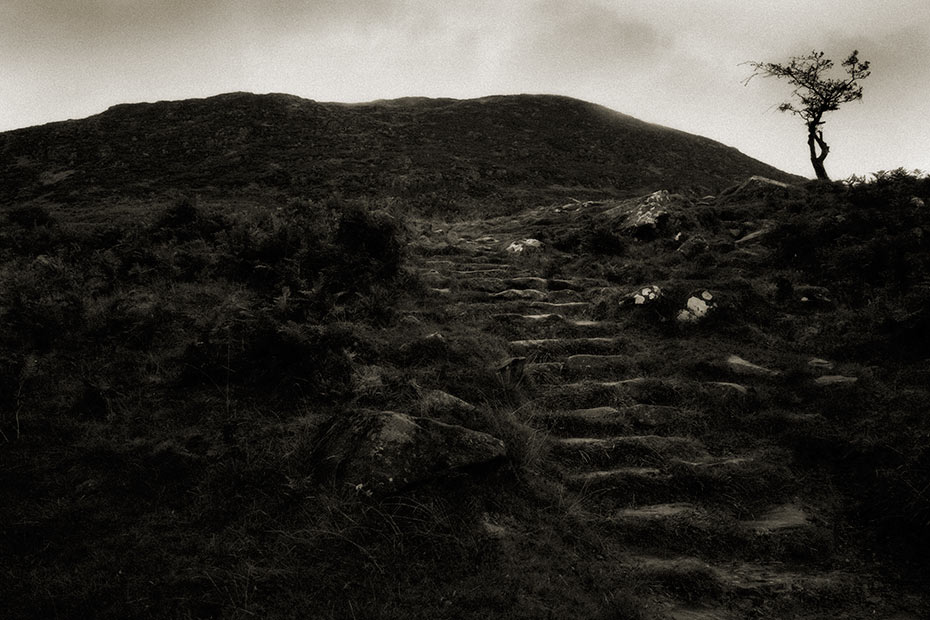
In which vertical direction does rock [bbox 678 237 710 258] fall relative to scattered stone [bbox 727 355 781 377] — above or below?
above

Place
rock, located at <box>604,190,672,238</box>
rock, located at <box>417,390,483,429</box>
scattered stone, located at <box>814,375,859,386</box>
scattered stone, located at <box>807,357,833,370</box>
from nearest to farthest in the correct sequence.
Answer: rock, located at <box>417,390,483,429</box> → scattered stone, located at <box>814,375,859,386</box> → scattered stone, located at <box>807,357,833,370</box> → rock, located at <box>604,190,672,238</box>

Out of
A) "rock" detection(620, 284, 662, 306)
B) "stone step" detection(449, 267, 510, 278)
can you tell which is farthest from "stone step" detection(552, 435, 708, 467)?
"stone step" detection(449, 267, 510, 278)

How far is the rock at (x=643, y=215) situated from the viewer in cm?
1385

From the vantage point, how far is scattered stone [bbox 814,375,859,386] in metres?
6.19

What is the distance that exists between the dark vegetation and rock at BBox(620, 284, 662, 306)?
9.7 inches

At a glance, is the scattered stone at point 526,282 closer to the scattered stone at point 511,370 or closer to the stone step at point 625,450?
the scattered stone at point 511,370

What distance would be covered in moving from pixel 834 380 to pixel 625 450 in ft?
10.0

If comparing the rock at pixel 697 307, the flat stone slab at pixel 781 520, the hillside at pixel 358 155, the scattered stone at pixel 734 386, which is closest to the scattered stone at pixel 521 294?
the rock at pixel 697 307

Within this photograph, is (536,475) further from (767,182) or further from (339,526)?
(767,182)

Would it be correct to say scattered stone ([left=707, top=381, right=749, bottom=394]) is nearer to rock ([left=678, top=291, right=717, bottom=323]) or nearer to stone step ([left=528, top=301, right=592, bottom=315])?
rock ([left=678, top=291, right=717, bottom=323])

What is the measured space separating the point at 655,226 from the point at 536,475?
35.2ft

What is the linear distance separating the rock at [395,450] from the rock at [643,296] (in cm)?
532

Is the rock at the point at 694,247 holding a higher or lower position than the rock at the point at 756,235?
lower

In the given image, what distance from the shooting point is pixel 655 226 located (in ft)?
45.3
